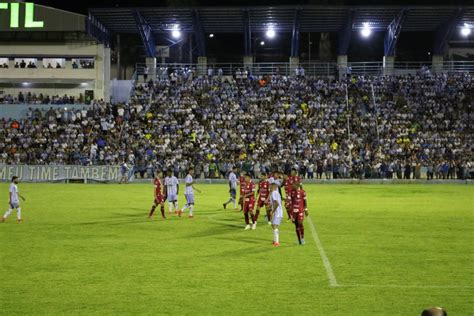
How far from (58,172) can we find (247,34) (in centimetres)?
2207

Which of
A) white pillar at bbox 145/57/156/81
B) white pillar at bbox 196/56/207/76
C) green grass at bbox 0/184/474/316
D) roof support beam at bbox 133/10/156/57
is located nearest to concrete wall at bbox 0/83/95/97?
white pillar at bbox 145/57/156/81

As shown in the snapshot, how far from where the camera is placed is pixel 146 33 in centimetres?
5666

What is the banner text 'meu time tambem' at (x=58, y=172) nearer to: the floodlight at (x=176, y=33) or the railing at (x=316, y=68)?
the railing at (x=316, y=68)

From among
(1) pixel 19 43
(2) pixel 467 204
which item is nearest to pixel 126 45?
(1) pixel 19 43

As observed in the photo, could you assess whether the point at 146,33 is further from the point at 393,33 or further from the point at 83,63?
the point at 393,33

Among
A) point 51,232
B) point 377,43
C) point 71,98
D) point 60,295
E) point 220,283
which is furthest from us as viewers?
point 377,43

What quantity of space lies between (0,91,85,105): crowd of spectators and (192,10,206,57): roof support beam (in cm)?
1073

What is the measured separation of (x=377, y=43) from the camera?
62281mm

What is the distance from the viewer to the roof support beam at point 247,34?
182 feet

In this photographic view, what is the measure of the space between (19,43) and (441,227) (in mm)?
43817

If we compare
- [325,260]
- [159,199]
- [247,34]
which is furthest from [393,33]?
[325,260]

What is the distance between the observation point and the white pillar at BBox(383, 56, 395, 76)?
188 feet

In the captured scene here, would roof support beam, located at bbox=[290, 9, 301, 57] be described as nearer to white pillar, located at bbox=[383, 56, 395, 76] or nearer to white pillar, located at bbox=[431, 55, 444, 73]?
white pillar, located at bbox=[383, 56, 395, 76]

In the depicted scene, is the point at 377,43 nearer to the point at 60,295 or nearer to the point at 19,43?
the point at 19,43
